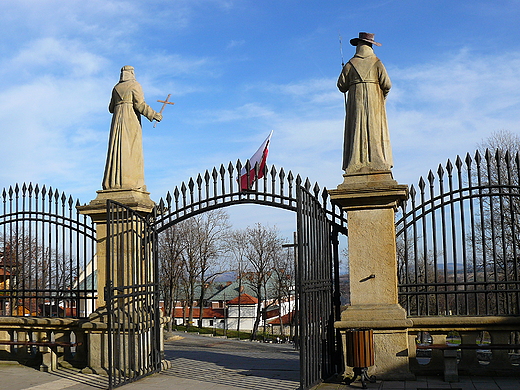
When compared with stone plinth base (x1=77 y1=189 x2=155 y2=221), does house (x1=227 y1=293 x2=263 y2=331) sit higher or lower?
lower

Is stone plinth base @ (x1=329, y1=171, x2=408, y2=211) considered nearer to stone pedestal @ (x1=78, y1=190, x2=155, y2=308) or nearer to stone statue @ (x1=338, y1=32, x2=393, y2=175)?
stone statue @ (x1=338, y1=32, x2=393, y2=175)

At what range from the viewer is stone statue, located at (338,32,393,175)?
8961 mm

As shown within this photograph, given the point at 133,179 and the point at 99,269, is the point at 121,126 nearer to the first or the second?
the point at 133,179

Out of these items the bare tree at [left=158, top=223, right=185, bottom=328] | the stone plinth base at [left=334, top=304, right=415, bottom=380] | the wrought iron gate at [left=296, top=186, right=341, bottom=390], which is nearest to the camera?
the wrought iron gate at [left=296, top=186, right=341, bottom=390]

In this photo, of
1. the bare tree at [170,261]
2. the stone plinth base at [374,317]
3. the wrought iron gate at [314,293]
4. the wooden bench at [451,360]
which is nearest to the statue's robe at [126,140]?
the wrought iron gate at [314,293]

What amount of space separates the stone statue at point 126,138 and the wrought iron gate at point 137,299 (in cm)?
74

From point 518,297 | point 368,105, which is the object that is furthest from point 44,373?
point 518,297

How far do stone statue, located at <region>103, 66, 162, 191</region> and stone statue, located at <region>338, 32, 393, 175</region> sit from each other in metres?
3.71

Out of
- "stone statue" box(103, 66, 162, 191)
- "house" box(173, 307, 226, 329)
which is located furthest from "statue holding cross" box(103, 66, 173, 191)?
"house" box(173, 307, 226, 329)

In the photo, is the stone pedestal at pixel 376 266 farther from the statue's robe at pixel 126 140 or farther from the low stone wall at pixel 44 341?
the low stone wall at pixel 44 341

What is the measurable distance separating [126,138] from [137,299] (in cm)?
302

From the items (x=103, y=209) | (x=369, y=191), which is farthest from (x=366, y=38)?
(x=103, y=209)

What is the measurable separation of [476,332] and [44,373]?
750cm

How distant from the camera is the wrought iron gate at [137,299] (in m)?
9.28
